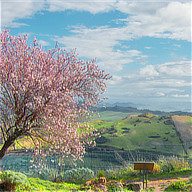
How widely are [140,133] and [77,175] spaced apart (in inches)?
548

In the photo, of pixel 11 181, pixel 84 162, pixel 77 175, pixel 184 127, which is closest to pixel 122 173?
pixel 77 175

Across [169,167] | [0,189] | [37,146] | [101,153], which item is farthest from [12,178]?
[169,167]

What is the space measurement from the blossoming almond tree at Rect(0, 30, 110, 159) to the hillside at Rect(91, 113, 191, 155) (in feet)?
50.0

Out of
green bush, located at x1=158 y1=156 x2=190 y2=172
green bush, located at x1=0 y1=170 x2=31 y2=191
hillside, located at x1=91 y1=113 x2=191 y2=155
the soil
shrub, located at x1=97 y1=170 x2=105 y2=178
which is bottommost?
the soil

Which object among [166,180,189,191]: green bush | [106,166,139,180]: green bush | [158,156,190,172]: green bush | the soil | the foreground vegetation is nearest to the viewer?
[166,180,189,191]: green bush

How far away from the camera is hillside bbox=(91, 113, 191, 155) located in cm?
2514

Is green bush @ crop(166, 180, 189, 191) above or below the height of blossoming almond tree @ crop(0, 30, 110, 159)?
below

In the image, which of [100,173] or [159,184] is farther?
[100,173]

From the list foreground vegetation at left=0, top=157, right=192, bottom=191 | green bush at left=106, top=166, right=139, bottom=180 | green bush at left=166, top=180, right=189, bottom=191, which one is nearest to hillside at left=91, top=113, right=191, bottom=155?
foreground vegetation at left=0, top=157, right=192, bottom=191

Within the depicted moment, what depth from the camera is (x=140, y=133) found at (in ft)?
88.3

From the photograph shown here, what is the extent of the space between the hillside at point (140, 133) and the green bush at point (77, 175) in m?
9.34

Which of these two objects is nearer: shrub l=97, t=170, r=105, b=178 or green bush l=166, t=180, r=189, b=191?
green bush l=166, t=180, r=189, b=191

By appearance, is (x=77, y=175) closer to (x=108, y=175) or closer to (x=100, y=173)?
(x=100, y=173)

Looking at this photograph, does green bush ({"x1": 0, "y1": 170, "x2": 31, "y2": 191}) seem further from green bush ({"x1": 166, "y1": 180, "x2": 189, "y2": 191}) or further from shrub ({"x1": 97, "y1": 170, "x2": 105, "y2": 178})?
green bush ({"x1": 166, "y1": 180, "x2": 189, "y2": 191})
